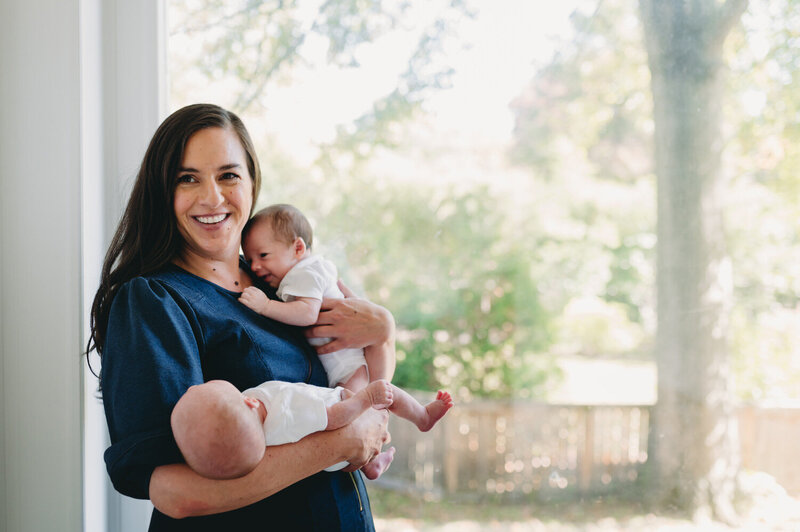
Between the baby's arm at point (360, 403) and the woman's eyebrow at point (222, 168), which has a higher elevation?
the woman's eyebrow at point (222, 168)

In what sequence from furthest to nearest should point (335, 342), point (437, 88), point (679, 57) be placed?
point (437, 88) < point (679, 57) < point (335, 342)

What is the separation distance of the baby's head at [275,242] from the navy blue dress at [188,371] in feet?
0.42

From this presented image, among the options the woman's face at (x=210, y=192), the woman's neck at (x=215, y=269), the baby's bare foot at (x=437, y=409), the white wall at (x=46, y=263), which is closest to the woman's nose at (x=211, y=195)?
the woman's face at (x=210, y=192)

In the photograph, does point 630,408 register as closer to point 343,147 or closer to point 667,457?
point 667,457

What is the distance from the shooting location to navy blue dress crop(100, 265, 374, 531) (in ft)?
2.97

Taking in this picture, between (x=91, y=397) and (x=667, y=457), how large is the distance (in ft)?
4.52

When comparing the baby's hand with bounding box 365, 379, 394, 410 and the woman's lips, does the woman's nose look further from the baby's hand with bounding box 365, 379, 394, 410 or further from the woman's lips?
the baby's hand with bounding box 365, 379, 394, 410

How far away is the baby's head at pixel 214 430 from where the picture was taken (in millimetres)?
856

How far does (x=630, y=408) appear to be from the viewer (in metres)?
1.47

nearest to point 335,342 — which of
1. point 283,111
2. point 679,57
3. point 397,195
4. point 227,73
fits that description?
point 397,195

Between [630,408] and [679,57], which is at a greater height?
[679,57]

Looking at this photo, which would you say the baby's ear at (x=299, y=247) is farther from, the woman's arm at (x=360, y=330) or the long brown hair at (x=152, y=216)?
the long brown hair at (x=152, y=216)

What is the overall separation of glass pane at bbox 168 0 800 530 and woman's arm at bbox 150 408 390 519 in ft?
1.57

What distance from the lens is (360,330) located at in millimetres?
1289
